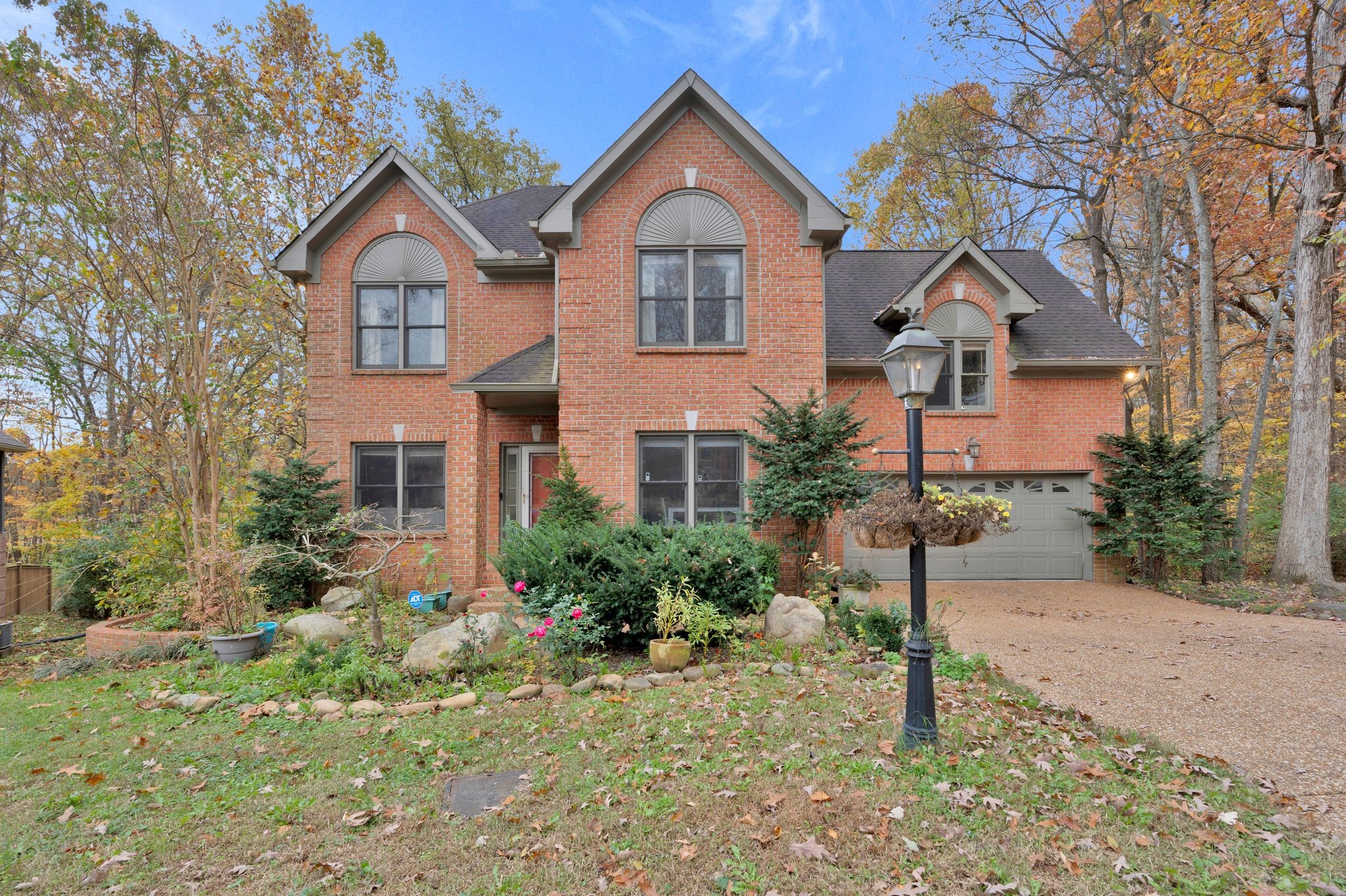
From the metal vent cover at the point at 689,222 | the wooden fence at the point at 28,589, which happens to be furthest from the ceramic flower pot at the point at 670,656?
the wooden fence at the point at 28,589

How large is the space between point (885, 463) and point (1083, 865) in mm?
9131

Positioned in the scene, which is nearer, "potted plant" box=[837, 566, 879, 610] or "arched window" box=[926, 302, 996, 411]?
"potted plant" box=[837, 566, 879, 610]

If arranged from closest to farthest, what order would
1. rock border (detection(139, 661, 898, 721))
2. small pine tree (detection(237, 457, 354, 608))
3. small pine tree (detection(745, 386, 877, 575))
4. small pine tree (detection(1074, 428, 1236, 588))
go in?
→ rock border (detection(139, 661, 898, 721))
small pine tree (detection(745, 386, 877, 575))
small pine tree (detection(237, 457, 354, 608))
small pine tree (detection(1074, 428, 1236, 588))

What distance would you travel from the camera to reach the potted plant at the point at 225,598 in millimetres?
7461

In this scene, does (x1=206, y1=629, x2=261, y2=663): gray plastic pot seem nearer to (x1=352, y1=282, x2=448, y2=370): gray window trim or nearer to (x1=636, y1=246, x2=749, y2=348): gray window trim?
(x1=352, y1=282, x2=448, y2=370): gray window trim

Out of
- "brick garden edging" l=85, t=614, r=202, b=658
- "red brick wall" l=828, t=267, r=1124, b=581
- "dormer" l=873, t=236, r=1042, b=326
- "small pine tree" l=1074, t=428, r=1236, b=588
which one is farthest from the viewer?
"red brick wall" l=828, t=267, r=1124, b=581

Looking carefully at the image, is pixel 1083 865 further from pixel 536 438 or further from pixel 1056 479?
pixel 1056 479

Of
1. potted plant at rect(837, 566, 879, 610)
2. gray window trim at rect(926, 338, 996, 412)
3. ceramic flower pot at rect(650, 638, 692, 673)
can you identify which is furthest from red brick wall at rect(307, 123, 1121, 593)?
ceramic flower pot at rect(650, 638, 692, 673)

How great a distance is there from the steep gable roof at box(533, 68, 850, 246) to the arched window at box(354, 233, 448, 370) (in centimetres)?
261

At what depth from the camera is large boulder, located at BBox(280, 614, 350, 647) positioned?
7.67 m

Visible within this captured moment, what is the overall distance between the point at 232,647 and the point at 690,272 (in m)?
7.96

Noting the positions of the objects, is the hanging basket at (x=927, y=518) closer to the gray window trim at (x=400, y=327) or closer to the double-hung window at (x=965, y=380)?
the double-hung window at (x=965, y=380)

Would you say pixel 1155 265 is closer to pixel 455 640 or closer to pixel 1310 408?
pixel 1310 408

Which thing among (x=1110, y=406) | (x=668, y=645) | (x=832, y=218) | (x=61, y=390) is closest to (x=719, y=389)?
(x=832, y=218)
